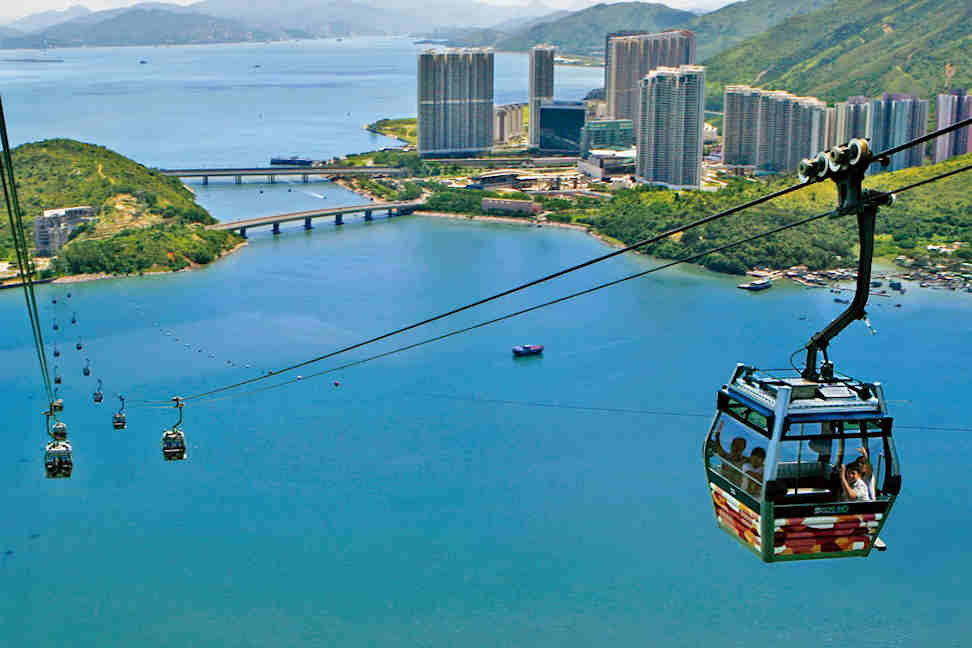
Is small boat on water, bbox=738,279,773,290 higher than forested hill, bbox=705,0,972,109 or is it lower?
lower

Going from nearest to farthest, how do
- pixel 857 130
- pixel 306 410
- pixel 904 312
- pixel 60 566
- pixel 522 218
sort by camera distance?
pixel 60 566
pixel 306 410
pixel 904 312
pixel 522 218
pixel 857 130

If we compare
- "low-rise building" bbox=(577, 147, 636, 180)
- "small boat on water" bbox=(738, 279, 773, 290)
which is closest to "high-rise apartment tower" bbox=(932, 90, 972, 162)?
"low-rise building" bbox=(577, 147, 636, 180)

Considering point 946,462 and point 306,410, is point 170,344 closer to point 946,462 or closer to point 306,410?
point 306,410

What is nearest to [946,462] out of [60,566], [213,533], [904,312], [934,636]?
[934,636]

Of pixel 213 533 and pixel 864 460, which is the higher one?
pixel 864 460

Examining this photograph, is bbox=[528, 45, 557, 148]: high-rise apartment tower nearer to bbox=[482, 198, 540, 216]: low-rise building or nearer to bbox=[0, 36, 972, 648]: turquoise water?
bbox=[482, 198, 540, 216]: low-rise building
